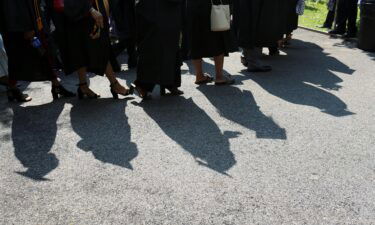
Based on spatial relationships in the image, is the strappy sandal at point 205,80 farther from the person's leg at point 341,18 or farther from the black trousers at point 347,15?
the person's leg at point 341,18

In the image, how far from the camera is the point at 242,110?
4.88 m

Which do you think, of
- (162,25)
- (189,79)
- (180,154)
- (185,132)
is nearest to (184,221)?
(180,154)

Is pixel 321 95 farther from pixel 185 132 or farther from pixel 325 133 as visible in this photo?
pixel 185 132

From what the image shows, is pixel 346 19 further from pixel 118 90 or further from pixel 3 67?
pixel 3 67

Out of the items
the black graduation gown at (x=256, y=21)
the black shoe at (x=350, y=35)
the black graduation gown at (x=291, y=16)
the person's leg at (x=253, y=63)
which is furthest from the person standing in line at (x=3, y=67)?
the black shoe at (x=350, y=35)

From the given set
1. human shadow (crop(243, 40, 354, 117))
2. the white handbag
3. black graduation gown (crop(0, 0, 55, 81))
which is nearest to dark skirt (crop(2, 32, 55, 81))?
black graduation gown (crop(0, 0, 55, 81))

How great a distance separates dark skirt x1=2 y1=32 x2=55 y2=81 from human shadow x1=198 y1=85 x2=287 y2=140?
204 cm

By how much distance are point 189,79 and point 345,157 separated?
3191 mm

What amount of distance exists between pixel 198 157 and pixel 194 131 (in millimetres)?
625

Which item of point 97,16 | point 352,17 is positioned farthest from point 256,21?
point 352,17

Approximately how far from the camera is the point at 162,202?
118 inches

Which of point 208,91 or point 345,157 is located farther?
point 208,91

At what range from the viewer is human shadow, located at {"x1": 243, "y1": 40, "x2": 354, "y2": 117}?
5.07 m

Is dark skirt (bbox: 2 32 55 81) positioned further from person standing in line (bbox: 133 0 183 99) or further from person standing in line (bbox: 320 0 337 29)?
person standing in line (bbox: 320 0 337 29)
